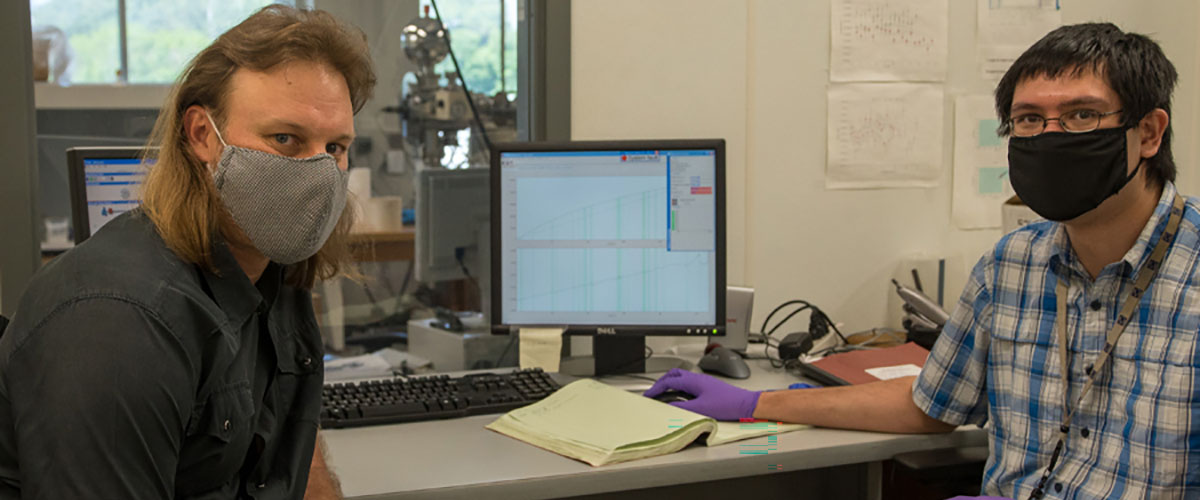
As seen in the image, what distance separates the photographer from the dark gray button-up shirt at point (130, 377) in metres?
0.96

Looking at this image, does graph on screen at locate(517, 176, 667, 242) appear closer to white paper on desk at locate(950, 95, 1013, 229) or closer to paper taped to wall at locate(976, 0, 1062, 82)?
white paper on desk at locate(950, 95, 1013, 229)

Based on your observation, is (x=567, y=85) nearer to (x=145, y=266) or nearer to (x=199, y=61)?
(x=199, y=61)

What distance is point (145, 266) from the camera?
1079 mm

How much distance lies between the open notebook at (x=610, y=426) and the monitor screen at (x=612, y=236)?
23 centimetres

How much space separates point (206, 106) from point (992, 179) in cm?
215

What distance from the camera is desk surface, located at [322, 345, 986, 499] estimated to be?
145 centimetres

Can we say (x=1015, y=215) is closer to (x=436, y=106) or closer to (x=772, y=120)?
(x=772, y=120)

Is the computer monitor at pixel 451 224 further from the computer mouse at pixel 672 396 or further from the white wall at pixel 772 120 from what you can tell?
the computer mouse at pixel 672 396

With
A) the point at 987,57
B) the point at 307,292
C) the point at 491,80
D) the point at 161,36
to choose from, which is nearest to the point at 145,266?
the point at 307,292

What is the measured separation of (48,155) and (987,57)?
7.69 ft

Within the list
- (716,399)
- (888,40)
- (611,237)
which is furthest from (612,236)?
(888,40)

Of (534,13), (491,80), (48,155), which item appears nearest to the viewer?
(48,155)

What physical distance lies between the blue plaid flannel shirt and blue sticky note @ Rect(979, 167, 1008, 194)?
41.5 inches

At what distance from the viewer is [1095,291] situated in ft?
4.97
